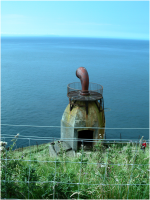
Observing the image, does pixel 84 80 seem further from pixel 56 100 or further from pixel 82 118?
pixel 56 100

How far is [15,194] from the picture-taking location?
6207 millimetres

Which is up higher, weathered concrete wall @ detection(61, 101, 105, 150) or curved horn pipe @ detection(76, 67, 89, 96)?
curved horn pipe @ detection(76, 67, 89, 96)

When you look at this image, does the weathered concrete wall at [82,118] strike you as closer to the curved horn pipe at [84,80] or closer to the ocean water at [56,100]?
the curved horn pipe at [84,80]

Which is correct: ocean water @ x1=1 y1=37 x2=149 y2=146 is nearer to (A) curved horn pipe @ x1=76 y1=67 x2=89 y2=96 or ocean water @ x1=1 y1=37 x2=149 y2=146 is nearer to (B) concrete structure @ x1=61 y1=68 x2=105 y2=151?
(B) concrete structure @ x1=61 y1=68 x2=105 y2=151

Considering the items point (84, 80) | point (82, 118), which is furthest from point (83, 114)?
point (84, 80)

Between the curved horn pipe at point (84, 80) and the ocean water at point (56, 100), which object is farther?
the ocean water at point (56, 100)

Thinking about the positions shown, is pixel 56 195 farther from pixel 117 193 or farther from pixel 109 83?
pixel 109 83

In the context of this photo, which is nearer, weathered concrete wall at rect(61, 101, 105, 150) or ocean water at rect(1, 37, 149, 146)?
weathered concrete wall at rect(61, 101, 105, 150)

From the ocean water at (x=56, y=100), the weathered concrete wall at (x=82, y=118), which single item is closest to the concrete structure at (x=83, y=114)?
the weathered concrete wall at (x=82, y=118)

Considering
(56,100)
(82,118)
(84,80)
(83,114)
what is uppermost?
(56,100)

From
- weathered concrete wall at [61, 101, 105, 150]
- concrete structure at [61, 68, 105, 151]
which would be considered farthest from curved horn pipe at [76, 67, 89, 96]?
weathered concrete wall at [61, 101, 105, 150]

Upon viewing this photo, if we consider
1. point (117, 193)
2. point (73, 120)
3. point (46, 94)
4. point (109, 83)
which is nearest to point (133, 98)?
point (109, 83)

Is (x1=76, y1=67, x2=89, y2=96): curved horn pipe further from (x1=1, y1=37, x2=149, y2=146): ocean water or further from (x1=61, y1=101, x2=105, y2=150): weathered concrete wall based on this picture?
(x1=1, y1=37, x2=149, y2=146): ocean water

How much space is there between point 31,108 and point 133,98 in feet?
66.3
